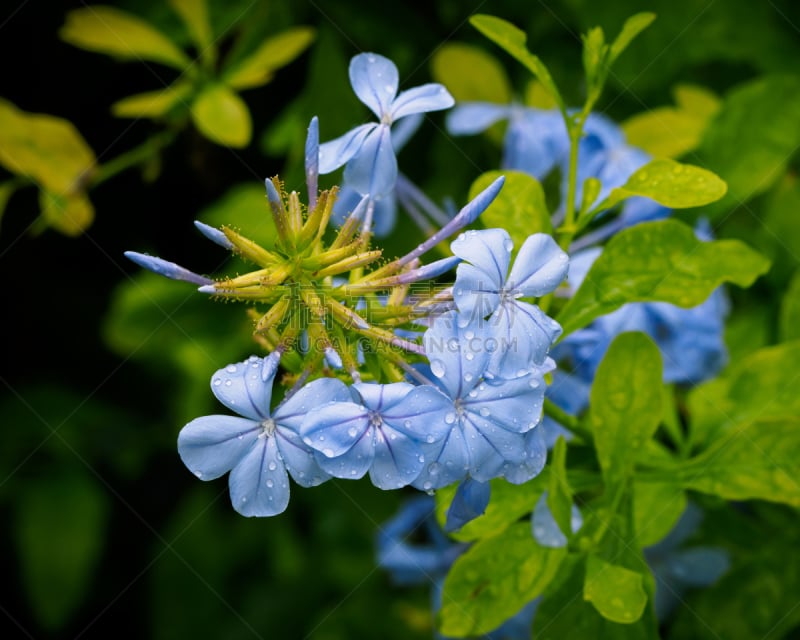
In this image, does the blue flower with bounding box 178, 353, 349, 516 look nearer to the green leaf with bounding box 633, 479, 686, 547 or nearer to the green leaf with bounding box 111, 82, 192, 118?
the green leaf with bounding box 633, 479, 686, 547

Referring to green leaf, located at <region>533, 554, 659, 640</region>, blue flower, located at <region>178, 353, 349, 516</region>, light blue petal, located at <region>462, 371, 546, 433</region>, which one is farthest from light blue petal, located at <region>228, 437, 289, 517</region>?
green leaf, located at <region>533, 554, 659, 640</region>

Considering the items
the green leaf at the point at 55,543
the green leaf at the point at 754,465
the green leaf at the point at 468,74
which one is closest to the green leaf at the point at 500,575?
the green leaf at the point at 754,465

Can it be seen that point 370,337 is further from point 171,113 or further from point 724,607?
point 171,113

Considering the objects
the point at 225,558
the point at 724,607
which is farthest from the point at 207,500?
the point at 724,607

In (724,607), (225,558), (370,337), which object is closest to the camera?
(370,337)

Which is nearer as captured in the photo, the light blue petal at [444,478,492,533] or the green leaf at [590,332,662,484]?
the light blue petal at [444,478,492,533]

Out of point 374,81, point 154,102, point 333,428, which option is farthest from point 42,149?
point 333,428

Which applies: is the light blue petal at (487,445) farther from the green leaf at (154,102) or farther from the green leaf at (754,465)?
the green leaf at (154,102)
